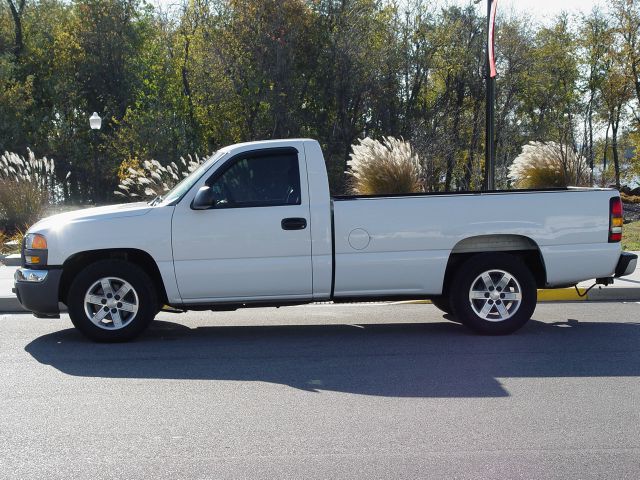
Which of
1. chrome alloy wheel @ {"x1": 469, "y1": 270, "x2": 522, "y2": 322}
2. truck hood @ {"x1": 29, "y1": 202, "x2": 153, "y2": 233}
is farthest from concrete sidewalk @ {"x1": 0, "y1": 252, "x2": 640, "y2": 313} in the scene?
truck hood @ {"x1": 29, "y1": 202, "x2": 153, "y2": 233}

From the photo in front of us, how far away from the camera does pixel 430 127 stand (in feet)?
118

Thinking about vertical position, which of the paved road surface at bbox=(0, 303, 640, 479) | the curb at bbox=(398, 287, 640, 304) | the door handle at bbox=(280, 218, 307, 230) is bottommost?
the paved road surface at bbox=(0, 303, 640, 479)

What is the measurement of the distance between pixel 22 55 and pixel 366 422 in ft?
128

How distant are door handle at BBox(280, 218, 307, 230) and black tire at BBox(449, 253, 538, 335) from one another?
1690 millimetres

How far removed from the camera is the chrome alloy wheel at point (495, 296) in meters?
8.74

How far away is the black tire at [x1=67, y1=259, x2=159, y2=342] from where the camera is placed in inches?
329

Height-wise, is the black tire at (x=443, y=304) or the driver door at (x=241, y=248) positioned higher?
the driver door at (x=241, y=248)

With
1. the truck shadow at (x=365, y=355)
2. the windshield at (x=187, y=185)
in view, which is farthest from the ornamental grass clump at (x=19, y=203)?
the windshield at (x=187, y=185)

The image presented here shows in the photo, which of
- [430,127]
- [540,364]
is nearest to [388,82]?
[430,127]

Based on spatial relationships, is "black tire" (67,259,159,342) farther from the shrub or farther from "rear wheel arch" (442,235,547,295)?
the shrub

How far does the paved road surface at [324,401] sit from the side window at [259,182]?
1429 millimetres

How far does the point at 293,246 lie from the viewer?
8.38m

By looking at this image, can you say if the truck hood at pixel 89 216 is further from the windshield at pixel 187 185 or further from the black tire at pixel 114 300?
the black tire at pixel 114 300

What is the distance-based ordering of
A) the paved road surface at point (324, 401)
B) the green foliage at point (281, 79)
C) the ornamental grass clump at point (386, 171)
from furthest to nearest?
the green foliage at point (281, 79)
the ornamental grass clump at point (386, 171)
the paved road surface at point (324, 401)
